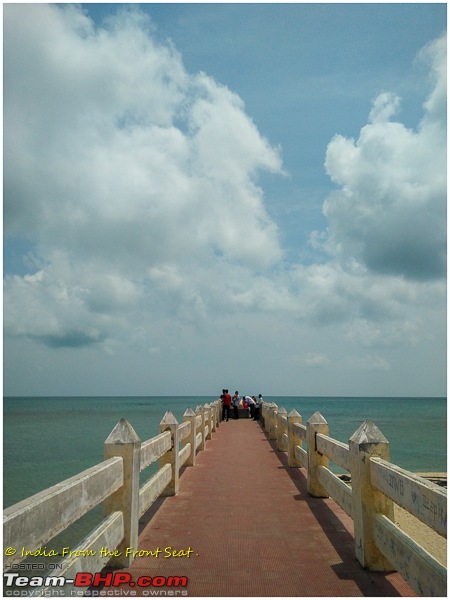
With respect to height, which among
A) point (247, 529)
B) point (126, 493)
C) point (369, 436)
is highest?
point (369, 436)

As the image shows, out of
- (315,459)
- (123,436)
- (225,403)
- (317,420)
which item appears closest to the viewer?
(123,436)

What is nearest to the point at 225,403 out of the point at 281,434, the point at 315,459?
the point at 281,434

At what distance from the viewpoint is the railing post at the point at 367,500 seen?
15.2 ft

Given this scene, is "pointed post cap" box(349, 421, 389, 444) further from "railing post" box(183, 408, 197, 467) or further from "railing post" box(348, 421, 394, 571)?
"railing post" box(183, 408, 197, 467)

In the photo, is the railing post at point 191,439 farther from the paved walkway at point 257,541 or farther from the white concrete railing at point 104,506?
the white concrete railing at point 104,506

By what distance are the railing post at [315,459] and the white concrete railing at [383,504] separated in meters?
0.29

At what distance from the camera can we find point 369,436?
4969 millimetres

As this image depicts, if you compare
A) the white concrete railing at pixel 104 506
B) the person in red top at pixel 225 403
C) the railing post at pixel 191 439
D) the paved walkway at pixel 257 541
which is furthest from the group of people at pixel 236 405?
the white concrete railing at pixel 104 506

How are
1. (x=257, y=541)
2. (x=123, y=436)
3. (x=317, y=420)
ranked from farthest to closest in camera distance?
(x=317, y=420) → (x=257, y=541) → (x=123, y=436)

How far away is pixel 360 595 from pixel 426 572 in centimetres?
98

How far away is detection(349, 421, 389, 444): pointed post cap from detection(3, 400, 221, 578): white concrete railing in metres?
2.26

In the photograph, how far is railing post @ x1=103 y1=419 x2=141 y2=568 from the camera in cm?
478

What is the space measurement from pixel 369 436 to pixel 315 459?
9.28 ft

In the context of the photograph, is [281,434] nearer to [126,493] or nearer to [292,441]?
[292,441]
